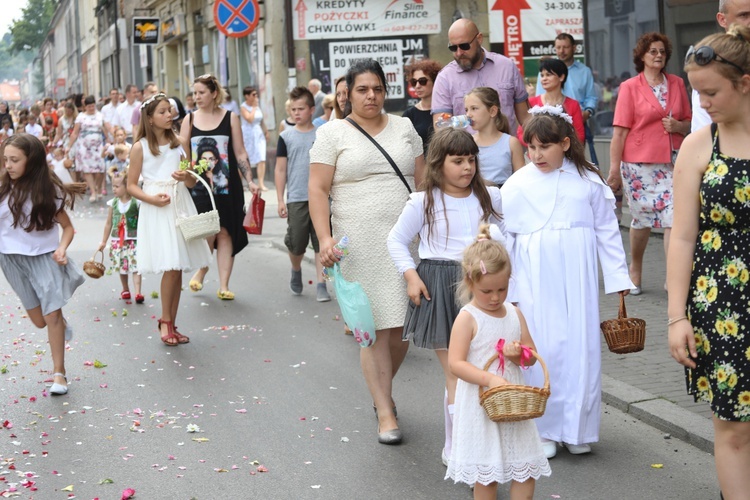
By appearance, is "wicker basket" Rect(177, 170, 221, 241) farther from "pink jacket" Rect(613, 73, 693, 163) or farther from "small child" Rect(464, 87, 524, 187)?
"pink jacket" Rect(613, 73, 693, 163)

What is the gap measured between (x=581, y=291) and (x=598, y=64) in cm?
1005

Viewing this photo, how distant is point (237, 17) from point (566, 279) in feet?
35.9

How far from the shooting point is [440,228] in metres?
5.62

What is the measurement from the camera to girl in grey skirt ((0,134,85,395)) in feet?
24.9

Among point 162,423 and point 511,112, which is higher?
point 511,112

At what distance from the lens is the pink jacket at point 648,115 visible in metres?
9.50

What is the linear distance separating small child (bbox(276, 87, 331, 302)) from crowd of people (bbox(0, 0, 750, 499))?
0.03 meters

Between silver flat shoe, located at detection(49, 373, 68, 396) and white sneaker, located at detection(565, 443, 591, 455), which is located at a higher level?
silver flat shoe, located at detection(49, 373, 68, 396)

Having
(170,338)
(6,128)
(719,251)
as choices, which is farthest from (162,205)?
(6,128)

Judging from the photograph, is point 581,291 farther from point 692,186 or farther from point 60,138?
point 60,138

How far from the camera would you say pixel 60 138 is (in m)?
25.0

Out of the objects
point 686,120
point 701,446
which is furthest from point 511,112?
point 701,446

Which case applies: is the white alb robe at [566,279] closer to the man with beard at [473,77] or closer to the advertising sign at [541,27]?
the man with beard at [473,77]

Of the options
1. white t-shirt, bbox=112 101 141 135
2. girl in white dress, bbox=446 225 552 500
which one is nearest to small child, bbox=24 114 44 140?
white t-shirt, bbox=112 101 141 135
